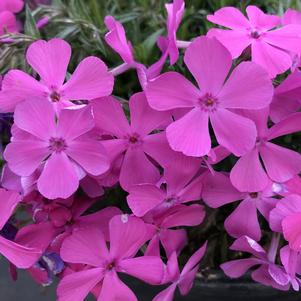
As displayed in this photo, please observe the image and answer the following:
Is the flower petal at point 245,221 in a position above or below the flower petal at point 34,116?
below

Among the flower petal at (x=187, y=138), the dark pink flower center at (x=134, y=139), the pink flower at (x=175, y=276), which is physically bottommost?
the pink flower at (x=175, y=276)

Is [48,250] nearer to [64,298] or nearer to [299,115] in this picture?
[64,298]

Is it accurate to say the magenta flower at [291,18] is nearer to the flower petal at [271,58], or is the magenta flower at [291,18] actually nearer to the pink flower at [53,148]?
the flower petal at [271,58]

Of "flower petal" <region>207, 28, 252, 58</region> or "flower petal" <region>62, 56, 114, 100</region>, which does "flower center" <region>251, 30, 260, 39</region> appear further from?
"flower petal" <region>62, 56, 114, 100</region>

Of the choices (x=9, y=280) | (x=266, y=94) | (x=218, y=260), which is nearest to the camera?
(x=266, y=94)

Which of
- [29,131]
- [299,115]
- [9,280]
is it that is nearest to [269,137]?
[299,115]

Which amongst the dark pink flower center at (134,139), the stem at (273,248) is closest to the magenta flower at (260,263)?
the stem at (273,248)

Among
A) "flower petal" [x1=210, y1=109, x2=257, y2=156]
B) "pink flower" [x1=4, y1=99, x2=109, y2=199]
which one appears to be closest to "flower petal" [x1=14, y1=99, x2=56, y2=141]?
"pink flower" [x1=4, y1=99, x2=109, y2=199]
